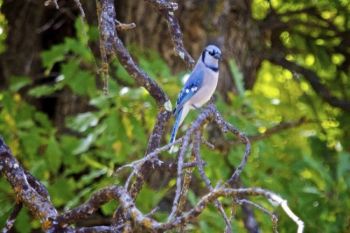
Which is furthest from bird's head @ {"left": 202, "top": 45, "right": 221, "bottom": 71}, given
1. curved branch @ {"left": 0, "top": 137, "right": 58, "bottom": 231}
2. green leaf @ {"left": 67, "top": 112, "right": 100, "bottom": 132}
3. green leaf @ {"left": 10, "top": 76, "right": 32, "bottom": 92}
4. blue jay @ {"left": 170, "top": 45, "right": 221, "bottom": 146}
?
green leaf @ {"left": 10, "top": 76, "right": 32, "bottom": 92}

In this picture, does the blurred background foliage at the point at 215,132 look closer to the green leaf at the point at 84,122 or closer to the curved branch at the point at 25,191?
the green leaf at the point at 84,122

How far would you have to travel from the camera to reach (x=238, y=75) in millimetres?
5203

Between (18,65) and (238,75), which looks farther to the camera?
(18,65)

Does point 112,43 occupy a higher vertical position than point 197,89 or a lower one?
higher

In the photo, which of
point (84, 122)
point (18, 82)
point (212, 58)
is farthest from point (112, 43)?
point (18, 82)

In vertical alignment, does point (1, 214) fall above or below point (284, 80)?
above

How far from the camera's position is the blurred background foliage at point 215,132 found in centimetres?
535

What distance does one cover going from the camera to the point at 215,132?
569 cm

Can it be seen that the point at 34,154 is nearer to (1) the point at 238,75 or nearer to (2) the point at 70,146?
(2) the point at 70,146

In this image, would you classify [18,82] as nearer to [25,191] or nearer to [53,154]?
[53,154]

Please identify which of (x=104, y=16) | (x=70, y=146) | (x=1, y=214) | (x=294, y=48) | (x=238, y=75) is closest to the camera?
(x=104, y=16)

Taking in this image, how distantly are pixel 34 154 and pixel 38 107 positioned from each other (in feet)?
2.96

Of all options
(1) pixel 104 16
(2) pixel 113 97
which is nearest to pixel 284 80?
(2) pixel 113 97

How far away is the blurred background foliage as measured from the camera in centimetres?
535
